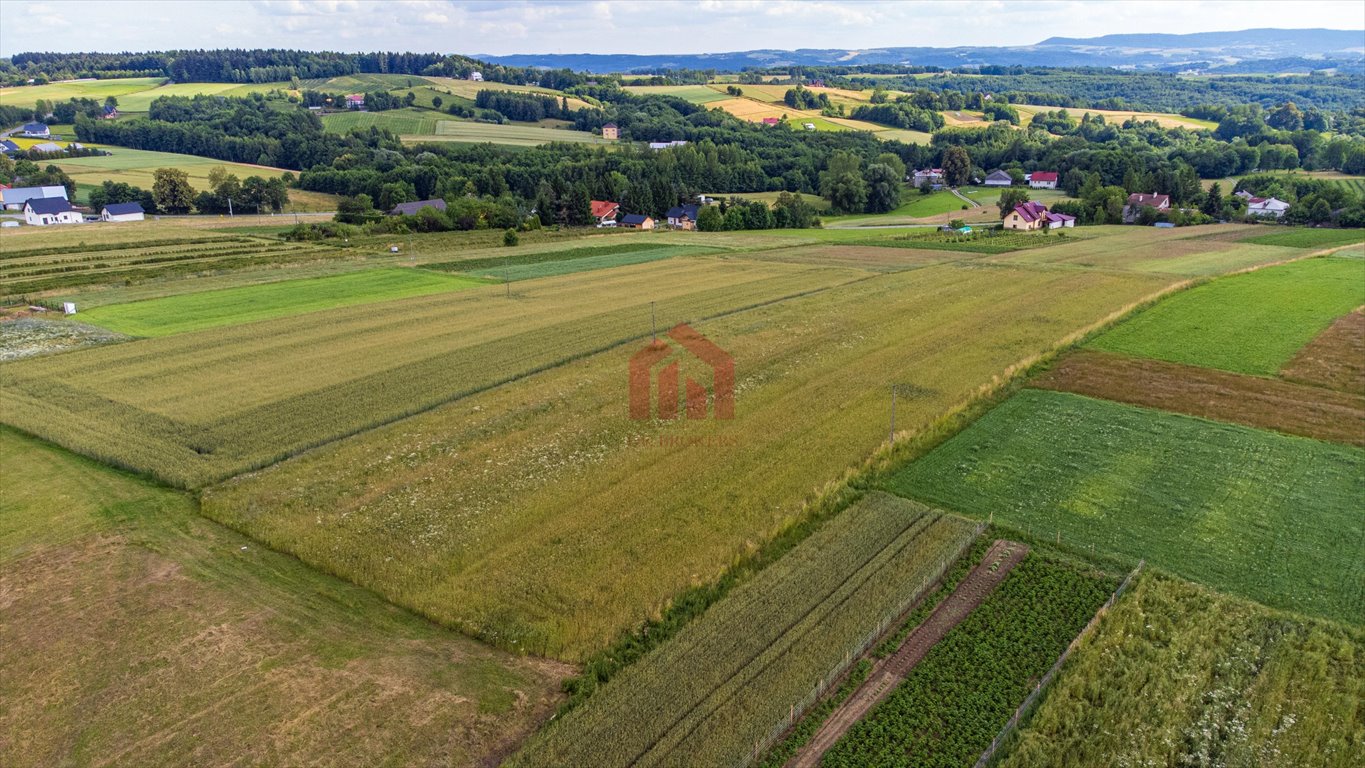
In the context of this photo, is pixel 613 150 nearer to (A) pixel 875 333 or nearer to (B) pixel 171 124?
(B) pixel 171 124

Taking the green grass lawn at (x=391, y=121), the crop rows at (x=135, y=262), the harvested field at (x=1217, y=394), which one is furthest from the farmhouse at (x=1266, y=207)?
the green grass lawn at (x=391, y=121)

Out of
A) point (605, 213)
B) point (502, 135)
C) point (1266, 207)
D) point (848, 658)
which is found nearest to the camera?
point (848, 658)

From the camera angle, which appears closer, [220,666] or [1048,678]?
[1048,678]

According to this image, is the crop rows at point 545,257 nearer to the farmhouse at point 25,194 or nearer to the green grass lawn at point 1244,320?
the green grass lawn at point 1244,320

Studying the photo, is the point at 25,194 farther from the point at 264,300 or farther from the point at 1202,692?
the point at 1202,692

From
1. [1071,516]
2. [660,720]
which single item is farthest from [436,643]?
[1071,516]

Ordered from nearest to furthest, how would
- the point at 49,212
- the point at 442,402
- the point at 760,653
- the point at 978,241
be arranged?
the point at 760,653, the point at 442,402, the point at 978,241, the point at 49,212

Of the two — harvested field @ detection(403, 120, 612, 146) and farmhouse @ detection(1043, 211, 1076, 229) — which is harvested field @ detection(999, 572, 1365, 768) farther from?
harvested field @ detection(403, 120, 612, 146)

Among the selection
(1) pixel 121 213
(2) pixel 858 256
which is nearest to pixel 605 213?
(2) pixel 858 256
